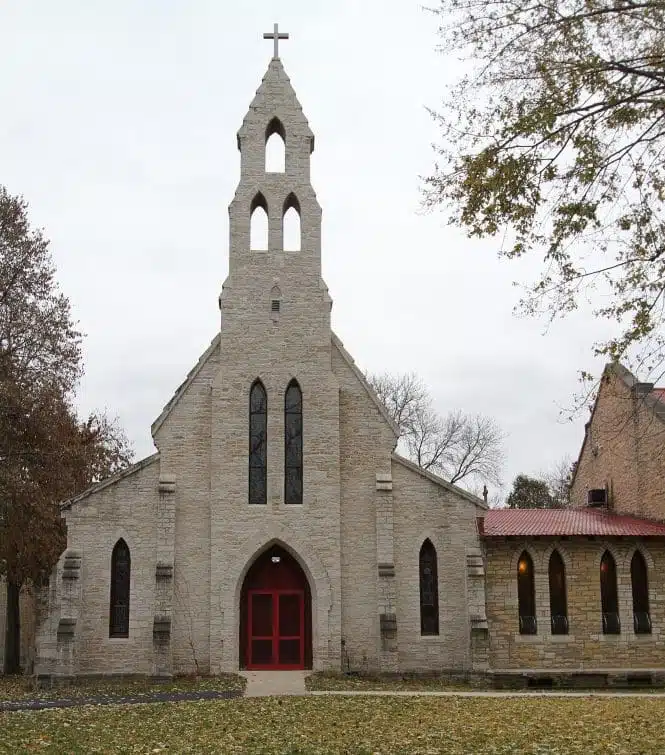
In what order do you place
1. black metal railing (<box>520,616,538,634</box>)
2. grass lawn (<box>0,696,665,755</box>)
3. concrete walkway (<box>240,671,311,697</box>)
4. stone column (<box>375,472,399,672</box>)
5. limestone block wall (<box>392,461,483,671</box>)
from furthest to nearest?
black metal railing (<box>520,616,538,634</box>), limestone block wall (<box>392,461,483,671</box>), stone column (<box>375,472,399,672</box>), concrete walkway (<box>240,671,311,697</box>), grass lawn (<box>0,696,665,755</box>)

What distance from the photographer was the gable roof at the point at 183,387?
27.7m

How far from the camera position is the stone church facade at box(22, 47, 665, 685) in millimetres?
26609

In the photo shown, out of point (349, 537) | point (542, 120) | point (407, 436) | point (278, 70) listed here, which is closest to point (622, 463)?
point (349, 537)

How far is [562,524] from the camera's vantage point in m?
28.9

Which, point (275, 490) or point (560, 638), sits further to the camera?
point (275, 490)

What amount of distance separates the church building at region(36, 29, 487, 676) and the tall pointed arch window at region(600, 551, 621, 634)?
11.8 feet

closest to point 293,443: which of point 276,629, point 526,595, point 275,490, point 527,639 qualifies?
point 275,490

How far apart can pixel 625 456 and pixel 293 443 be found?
36.8ft

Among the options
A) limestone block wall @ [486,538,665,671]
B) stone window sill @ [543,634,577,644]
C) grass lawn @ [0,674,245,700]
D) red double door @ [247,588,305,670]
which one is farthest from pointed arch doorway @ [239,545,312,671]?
stone window sill @ [543,634,577,644]

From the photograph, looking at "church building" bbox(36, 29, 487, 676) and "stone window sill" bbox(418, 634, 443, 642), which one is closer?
"church building" bbox(36, 29, 487, 676)

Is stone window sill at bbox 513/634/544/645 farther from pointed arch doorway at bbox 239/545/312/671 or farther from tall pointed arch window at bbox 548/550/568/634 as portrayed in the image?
pointed arch doorway at bbox 239/545/312/671

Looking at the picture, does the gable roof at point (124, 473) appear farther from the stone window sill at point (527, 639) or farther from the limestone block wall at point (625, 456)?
the limestone block wall at point (625, 456)

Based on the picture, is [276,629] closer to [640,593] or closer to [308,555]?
[308,555]

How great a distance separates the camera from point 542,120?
12445 mm
